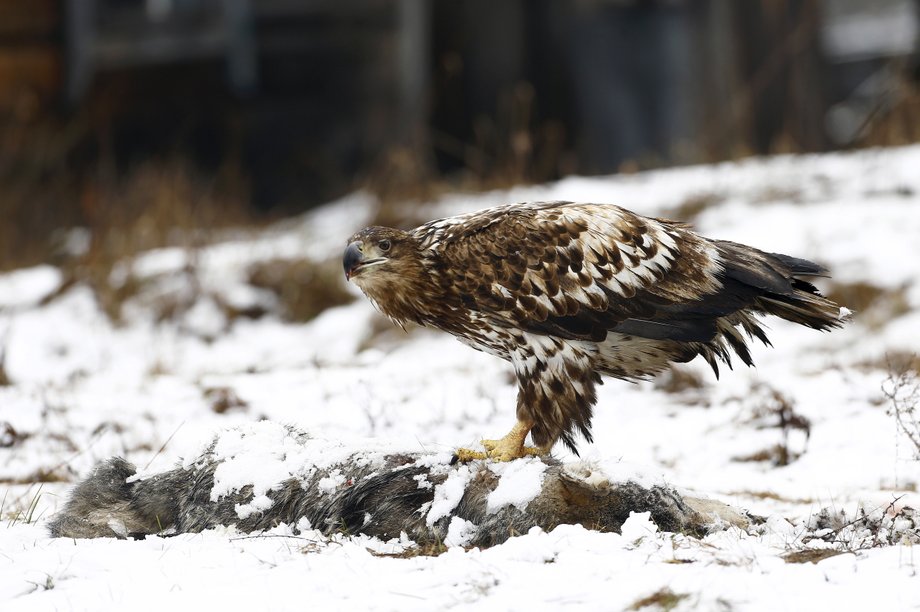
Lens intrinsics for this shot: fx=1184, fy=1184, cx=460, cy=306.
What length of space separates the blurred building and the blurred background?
2cm

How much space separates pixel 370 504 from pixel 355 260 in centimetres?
97

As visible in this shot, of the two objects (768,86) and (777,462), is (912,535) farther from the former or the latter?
(768,86)

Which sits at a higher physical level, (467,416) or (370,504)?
(370,504)

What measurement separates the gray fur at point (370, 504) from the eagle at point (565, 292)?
1.02 ft

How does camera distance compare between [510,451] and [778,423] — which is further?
[778,423]

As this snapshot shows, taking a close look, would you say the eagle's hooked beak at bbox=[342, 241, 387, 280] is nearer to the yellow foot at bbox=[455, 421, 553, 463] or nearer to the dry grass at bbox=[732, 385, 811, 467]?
the yellow foot at bbox=[455, 421, 553, 463]

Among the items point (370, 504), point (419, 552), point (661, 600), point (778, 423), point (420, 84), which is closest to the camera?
point (661, 600)

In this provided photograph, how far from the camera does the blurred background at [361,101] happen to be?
11.7m

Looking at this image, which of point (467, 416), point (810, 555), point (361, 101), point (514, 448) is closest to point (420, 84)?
point (361, 101)

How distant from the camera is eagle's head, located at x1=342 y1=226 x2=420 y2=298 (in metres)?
4.64

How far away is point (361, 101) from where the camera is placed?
43.1ft

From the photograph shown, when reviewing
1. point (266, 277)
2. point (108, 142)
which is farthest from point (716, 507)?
point (108, 142)

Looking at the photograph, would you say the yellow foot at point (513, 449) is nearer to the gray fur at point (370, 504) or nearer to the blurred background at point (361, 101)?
the gray fur at point (370, 504)

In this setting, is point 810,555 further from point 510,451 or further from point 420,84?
point 420,84
